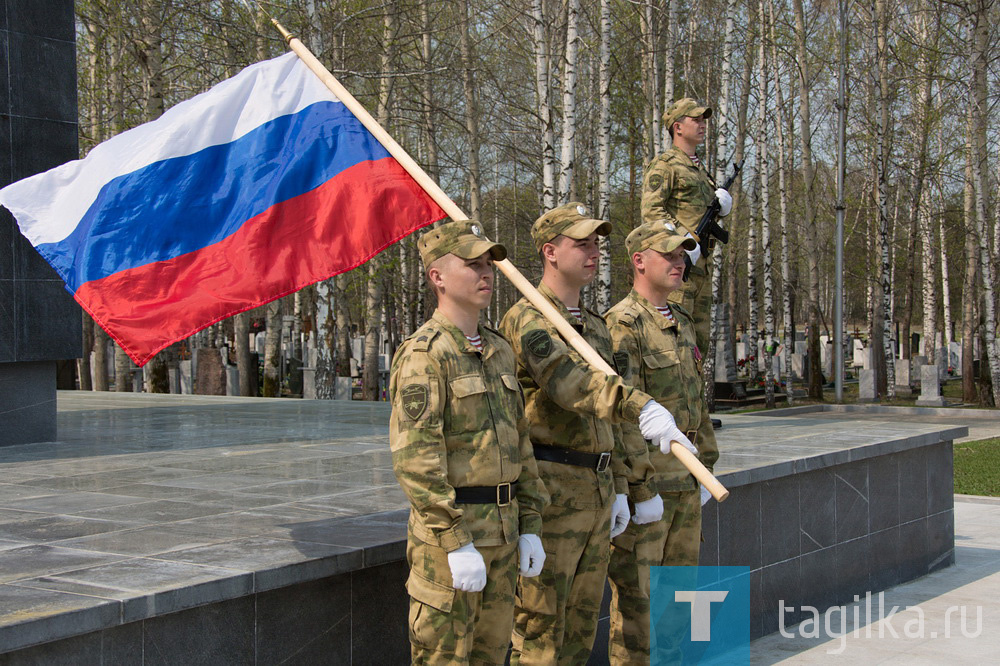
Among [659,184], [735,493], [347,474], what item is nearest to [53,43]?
[347,474]

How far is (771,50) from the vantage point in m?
28.5

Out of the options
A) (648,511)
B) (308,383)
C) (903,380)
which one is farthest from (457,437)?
(903,380)

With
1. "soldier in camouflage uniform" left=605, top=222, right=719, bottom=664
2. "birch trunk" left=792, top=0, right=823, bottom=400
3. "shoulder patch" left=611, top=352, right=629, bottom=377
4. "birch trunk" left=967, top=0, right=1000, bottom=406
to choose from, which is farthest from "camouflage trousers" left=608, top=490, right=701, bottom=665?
"birch trunk" left=792, top=0, right=823, bottom=400

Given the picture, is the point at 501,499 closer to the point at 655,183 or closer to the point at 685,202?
the point at 655,183

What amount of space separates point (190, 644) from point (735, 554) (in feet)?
12.9

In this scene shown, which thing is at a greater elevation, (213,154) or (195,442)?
(213,154)

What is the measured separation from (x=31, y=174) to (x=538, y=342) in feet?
22.2

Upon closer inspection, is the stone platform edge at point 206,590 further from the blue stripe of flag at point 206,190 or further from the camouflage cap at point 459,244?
the blue stripe of flag at point 206,190

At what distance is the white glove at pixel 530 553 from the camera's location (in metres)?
4.08

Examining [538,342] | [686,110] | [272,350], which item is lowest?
[538,342]

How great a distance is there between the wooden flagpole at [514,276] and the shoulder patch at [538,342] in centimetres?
16

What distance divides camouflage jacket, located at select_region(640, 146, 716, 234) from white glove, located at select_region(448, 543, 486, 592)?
3.56m

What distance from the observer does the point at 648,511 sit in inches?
193

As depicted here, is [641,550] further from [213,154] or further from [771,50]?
[771,50]
